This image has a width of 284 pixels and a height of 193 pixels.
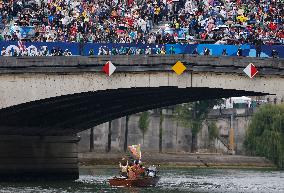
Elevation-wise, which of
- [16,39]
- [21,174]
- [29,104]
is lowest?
[21,174]

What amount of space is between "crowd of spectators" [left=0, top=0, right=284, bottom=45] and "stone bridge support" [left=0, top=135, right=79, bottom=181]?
8803 mm

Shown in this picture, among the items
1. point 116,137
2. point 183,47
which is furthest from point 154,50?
point 116,137

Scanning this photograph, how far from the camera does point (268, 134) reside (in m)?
123

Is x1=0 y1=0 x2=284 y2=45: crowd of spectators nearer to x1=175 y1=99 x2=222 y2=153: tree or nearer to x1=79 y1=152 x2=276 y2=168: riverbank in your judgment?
x1=79 y1=152 x2=276 y2=168: riverbank

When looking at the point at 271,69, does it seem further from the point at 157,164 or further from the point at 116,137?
the point at 116,137

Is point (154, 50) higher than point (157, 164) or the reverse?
higher

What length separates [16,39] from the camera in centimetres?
6153

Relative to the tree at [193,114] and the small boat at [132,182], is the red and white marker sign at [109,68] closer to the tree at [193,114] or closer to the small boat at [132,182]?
the small boat at [132,182]

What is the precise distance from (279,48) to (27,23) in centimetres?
1572

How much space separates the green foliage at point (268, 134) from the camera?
120 metres

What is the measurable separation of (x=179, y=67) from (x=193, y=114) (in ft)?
268

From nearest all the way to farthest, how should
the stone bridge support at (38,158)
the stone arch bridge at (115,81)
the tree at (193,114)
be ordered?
the stone arch bridge at (115,81), the stone bridge support at (38,158), the tree at (193,114)

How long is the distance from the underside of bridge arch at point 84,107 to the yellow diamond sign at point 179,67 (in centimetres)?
165

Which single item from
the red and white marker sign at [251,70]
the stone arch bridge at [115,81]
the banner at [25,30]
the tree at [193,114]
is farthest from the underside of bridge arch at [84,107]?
the tree at [193,114]
